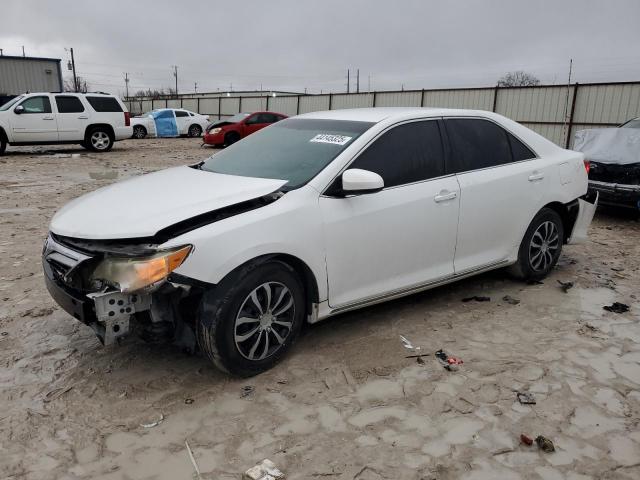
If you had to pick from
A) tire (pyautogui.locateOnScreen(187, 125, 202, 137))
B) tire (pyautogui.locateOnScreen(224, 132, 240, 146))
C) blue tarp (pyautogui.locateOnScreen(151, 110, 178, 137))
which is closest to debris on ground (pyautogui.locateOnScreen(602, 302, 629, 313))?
tire (pyautogui.locateOnScreen(224, 132, 240, 146))

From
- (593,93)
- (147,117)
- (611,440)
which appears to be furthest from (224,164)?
(147,117)

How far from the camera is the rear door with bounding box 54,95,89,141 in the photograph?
51.9 feet

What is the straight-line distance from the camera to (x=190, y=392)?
10.5 feet

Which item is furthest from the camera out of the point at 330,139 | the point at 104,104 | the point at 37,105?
the point at 104,104

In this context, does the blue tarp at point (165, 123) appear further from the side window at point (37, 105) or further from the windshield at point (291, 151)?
the windshield at point (291, 151)

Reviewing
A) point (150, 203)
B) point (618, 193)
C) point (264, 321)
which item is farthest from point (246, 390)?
point (618, 193)

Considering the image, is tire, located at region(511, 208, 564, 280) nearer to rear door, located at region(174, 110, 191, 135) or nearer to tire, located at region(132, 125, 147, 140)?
tire, located at region(132, 125, 147, 140)

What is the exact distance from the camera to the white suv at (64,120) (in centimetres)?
1520

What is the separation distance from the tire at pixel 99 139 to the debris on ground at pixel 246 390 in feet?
50.9

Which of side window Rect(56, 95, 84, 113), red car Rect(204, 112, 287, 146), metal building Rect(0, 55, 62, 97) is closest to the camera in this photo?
side window Rect(56, 95, 84, 113)

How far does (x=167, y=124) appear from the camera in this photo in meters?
25.6

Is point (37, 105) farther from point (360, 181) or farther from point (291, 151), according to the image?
point (360, 181)

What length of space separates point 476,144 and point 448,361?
1877 mm

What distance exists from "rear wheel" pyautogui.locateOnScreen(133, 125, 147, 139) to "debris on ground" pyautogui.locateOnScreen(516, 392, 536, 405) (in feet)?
79.0
